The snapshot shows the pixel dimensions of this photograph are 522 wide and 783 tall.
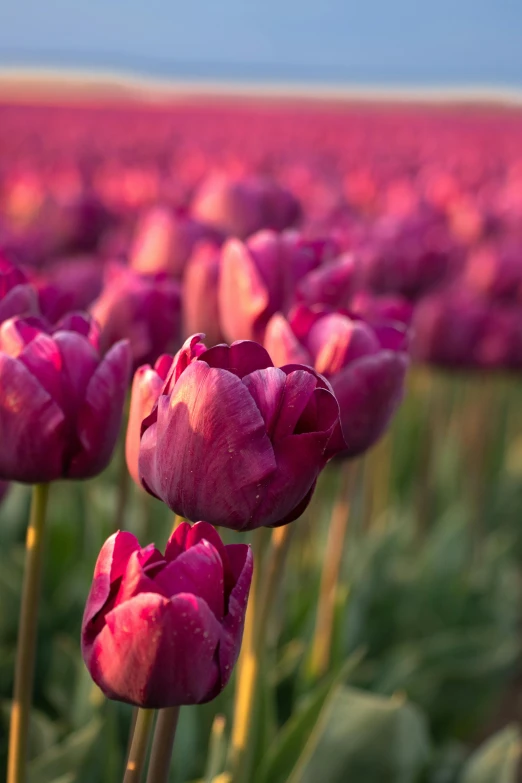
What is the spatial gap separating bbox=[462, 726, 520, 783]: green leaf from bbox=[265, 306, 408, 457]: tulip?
22.0 inches

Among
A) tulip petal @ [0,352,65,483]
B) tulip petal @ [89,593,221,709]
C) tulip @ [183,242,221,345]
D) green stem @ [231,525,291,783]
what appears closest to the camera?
tulip petal @ [89,593,221,709]

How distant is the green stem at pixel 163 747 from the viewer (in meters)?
0.53

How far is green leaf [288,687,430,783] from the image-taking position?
0.95 m

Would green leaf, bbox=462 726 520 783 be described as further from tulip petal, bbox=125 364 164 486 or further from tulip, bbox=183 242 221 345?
tulip petal, bbox=125 364 164 486

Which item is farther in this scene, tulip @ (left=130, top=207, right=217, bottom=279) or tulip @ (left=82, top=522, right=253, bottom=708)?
tulip @ (left=130, top=207, right=217, bottom=279)

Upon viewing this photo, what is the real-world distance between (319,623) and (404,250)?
658 millimetres

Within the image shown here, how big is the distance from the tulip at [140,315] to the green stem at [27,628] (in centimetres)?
23

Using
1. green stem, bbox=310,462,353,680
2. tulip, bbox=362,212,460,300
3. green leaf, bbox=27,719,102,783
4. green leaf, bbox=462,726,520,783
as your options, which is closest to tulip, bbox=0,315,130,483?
green leaf, bbox=27,719,102,783

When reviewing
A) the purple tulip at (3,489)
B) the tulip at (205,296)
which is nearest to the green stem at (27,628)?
the purple tulip at (3,489)

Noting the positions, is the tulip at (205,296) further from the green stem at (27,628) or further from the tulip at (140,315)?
the green stem at (27,628)

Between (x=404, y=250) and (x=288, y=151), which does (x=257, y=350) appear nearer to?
(x=404, y=250)

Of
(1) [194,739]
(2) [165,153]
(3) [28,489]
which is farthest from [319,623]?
(2) [165,153]

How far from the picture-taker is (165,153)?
5555mm

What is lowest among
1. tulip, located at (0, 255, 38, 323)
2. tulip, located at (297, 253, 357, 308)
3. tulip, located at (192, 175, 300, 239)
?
tulip, located at (192, 175, 300, 239)
